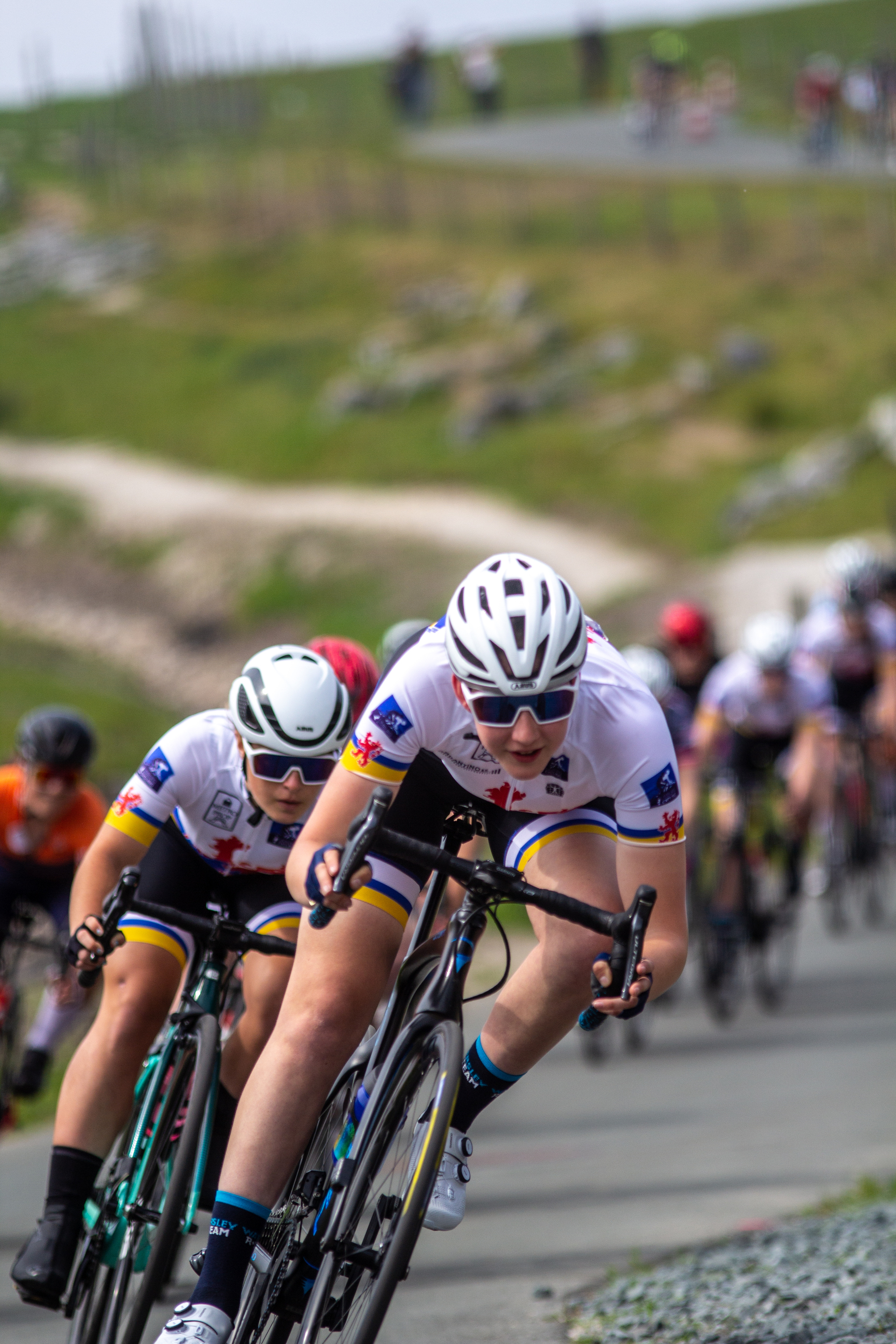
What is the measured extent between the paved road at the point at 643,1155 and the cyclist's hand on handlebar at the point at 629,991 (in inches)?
70.0

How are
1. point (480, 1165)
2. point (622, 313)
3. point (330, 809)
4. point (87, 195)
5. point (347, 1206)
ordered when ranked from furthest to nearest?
point (87, 195) < point (622, 313) < point (480, 1165) < point (330, 809) < point (347, 1206)

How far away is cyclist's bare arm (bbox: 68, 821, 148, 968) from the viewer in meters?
4.64

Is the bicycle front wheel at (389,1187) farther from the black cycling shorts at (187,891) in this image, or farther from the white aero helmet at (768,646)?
the white aero helmet at (768,646)

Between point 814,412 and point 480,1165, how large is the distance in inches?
1025

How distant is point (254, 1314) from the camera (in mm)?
3705

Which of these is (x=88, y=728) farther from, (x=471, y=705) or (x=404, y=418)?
(x=404, y=418)

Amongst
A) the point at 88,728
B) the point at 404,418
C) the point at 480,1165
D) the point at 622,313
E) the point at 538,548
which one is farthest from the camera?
the point at 622,313

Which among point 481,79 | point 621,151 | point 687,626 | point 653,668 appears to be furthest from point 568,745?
point 481,79

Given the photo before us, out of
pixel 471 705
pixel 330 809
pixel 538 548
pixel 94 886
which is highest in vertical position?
pixel 471 705

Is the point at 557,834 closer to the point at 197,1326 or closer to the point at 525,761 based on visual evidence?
the point at 525,761

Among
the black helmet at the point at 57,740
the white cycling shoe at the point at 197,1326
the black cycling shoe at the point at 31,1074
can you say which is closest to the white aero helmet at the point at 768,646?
the black helmet at the point at 57,740

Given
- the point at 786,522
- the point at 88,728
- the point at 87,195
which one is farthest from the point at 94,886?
the point at 87,195

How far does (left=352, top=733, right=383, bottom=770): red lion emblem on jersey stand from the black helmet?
314cm

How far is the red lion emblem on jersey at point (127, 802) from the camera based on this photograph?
4.68 m
